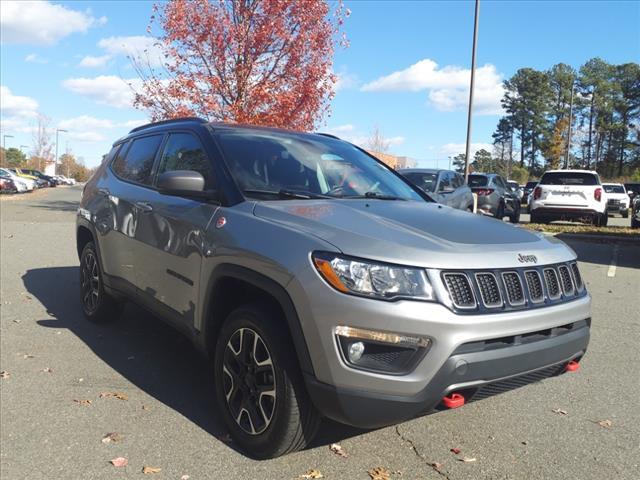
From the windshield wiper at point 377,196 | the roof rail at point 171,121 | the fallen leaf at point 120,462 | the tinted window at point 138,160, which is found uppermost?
the roof rail at point 171,121

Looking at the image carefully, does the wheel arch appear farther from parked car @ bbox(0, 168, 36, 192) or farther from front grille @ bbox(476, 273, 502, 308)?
parked car @ bbox(0, 168, 36, 192)

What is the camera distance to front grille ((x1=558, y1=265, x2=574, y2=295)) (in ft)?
10.00

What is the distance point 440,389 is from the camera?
251cm

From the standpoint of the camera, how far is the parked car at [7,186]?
3603cm

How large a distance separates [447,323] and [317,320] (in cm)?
57

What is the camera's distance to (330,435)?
3.31 meters

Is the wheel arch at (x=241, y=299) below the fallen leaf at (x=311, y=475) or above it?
above

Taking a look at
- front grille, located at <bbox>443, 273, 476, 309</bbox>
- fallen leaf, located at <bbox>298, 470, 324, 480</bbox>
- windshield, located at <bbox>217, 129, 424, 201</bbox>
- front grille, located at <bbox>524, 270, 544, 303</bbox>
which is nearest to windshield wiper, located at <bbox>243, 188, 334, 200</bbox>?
windshield, located at <bbox>217, 129, 424, 201</bbox>

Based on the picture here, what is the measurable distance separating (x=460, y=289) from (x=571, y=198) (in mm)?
14618

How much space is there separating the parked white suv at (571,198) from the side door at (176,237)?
44.7 ft

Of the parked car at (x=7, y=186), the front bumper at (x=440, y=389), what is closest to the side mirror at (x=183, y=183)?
the front bumper at (x=440, y=389)

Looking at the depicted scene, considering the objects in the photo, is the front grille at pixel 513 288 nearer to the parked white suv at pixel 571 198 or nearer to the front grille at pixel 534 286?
the front grille at pixel 534 286

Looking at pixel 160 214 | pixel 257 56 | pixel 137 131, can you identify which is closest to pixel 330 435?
pixel 160 214

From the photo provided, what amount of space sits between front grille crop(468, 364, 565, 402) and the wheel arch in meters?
0.79
